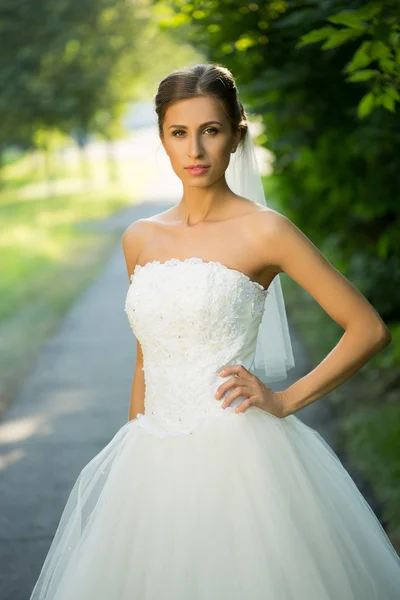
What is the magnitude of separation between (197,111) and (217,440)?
1087 mm

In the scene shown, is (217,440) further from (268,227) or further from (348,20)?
(348,20)

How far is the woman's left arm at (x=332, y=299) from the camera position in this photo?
118 inches

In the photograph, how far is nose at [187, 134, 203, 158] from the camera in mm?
3035

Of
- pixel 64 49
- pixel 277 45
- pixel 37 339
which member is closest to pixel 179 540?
pixel 277 45

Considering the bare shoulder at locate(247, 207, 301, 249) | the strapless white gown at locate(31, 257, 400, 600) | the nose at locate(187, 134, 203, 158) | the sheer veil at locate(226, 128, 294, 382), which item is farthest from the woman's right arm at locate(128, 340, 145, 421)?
the nose at locate(187, 134, 203, 158)

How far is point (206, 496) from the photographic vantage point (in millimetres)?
2953

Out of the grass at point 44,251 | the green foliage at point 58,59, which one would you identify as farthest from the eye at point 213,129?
the green foliage at point 58,59

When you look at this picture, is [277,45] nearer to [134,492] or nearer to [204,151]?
[204,151]

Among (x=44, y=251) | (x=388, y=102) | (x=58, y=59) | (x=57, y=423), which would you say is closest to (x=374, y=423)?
(x=57, y=423)

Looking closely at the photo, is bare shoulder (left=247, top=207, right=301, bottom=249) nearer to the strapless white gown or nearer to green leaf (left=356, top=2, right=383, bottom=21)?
the strapless white gown

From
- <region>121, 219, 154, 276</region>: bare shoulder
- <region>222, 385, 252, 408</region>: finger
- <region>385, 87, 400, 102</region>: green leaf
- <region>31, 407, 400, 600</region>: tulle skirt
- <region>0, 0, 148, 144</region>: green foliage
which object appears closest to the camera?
<region>31, 407, 400, 600</region>: tulle skirt

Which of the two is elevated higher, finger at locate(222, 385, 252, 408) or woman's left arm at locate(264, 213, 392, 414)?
woman's left arm at locate(264, 213, 392, 414)

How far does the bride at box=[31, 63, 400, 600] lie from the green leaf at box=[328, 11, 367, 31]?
804 millimetres

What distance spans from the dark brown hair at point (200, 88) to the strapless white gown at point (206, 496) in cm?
54
